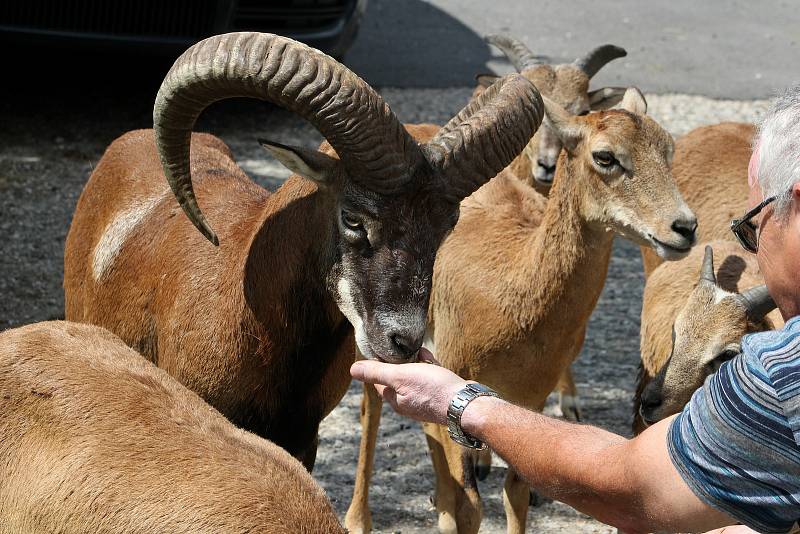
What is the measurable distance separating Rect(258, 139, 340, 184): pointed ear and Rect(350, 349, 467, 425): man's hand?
120 cm

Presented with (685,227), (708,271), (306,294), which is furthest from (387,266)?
(708,271)

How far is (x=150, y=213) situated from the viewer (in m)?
5.41

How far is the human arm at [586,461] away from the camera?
262cm

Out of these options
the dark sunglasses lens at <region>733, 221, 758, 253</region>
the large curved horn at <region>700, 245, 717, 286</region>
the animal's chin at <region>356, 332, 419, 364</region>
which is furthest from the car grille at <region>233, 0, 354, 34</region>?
the dark sunglasses lens at <region>733, 221, 758, 253</region>

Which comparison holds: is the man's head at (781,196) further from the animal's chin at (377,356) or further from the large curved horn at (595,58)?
the large curved horn at (595,58)

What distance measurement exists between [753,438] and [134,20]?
34.2ft

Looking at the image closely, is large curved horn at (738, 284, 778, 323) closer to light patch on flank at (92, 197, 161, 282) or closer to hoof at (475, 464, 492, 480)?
hoof at (475, 464, 492, 480)

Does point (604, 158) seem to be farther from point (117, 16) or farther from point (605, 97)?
point (117, 16)

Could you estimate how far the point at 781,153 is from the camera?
2602 millimetres

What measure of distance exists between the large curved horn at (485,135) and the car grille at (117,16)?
23.7ft

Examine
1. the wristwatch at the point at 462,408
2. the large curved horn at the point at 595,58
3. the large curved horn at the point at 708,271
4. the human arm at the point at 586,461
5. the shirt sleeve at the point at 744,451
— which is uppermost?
the shirt sleeve at the point at 744,451

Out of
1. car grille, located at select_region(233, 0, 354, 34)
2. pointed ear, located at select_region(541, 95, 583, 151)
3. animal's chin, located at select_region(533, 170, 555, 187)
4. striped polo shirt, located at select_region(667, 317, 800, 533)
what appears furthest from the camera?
car grille, located at select_region(233, 0, 354, 34)

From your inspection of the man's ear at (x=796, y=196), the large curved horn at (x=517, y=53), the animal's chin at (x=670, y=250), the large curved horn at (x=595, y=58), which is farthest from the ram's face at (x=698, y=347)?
the large curved horn at (x=517, y=53)

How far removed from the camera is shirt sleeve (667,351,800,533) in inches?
94.3
